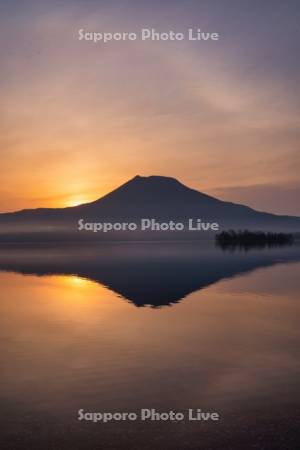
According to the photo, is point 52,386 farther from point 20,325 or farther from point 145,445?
point 20,325

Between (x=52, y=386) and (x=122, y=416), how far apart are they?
2.45 meters

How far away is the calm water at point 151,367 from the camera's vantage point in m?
9.80

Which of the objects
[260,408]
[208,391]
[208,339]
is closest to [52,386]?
[208,391]

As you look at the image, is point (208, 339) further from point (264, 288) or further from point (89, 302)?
point (264, 288)

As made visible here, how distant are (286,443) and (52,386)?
17.9 feet

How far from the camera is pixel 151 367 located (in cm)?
1405

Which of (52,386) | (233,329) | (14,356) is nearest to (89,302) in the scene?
(233,329)

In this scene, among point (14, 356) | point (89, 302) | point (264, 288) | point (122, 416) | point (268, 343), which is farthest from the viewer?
point (264, 288)

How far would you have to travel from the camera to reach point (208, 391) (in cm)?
1202

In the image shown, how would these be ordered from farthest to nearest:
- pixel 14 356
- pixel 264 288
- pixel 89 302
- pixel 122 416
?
pixel 264 288 < pixel 89 302 < pixel 14 356 < pixel 122 416

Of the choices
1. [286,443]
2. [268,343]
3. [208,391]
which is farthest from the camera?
[268,343]

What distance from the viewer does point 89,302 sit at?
26.5 metres

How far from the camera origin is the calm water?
9797 millimetres

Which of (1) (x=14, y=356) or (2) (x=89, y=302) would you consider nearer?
(1) (x=14, y=356)
